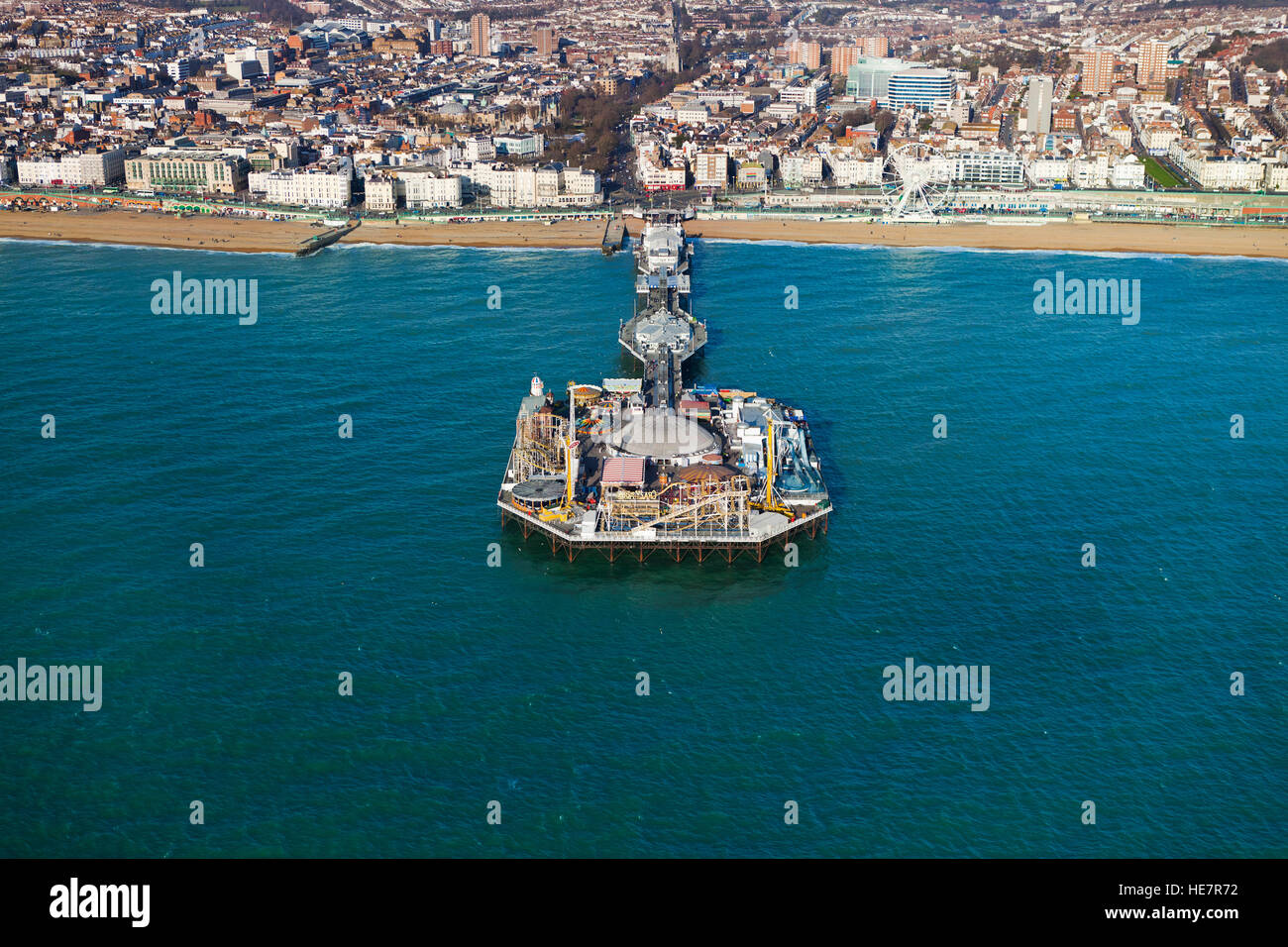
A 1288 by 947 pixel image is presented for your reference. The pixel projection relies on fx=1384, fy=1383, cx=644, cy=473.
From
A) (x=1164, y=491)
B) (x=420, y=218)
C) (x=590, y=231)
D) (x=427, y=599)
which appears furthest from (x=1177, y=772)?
(x=420, y=218)

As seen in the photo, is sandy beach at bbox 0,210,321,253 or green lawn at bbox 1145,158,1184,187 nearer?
sandy beach at bbox 0,210,321,253

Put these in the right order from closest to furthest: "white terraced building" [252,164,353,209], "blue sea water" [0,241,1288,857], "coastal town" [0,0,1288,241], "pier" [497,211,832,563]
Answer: "blue sea water" [0,241,1288,857], "pier" [497,211,832,563], "white terraced building" [252,164,353,209], "coastal town" [0,0,1288,241]

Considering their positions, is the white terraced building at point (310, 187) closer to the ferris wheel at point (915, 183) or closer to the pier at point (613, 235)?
the pier at point (613, 235)

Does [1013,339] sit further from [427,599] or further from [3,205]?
[3,205]

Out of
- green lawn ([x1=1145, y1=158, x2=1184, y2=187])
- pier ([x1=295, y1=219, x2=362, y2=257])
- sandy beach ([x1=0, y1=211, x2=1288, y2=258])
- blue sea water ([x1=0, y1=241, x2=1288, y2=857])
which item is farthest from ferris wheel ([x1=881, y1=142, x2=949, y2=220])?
pier ([x1=295, y1=219, x2=362, y2=257])

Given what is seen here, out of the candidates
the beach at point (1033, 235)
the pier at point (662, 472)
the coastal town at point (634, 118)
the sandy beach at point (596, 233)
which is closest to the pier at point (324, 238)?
the sandy beach at point (596, 233)

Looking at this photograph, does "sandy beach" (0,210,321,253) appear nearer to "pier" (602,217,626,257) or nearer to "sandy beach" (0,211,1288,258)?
"sandy beach" (0,211,1288,258)

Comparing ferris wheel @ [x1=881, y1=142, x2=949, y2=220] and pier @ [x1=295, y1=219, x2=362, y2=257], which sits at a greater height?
ferris wheel @ [x1=881, y1=142, x2=949, y2=220]
